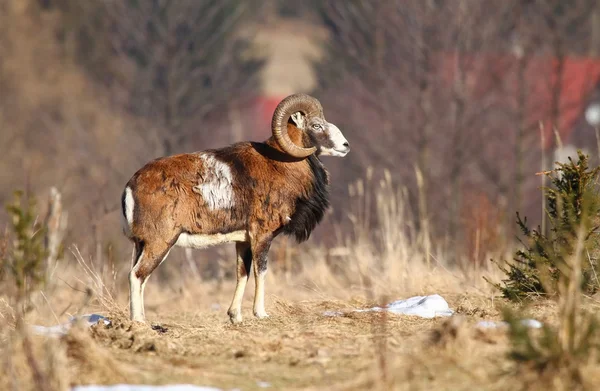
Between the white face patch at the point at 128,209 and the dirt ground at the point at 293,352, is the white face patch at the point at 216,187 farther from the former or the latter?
the dirt ground at the point at 293,352

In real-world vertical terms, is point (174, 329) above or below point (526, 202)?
below

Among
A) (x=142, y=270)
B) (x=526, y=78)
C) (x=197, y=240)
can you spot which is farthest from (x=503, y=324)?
(x=526, y=78)

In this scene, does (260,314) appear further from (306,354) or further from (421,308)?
(306,354)

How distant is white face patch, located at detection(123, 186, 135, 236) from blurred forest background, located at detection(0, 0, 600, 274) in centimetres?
558

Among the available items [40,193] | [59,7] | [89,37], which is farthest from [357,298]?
[59,7]

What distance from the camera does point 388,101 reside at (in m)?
29.6

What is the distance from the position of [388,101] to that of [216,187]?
19.7 meters

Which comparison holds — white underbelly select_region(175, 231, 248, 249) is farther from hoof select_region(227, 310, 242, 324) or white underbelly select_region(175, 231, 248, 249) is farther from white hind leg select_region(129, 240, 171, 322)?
hoof select_region(227, 310, 242, 324)

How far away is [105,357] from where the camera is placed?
701 centimetres

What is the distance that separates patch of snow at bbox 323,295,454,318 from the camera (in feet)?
31.4

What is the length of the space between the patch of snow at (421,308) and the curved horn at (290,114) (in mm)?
1772

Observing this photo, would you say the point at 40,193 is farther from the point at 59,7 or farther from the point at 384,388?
the point at 384,388

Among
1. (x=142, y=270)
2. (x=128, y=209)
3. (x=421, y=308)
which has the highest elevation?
(x=128, y=209)

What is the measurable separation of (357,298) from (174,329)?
2.39 meters
